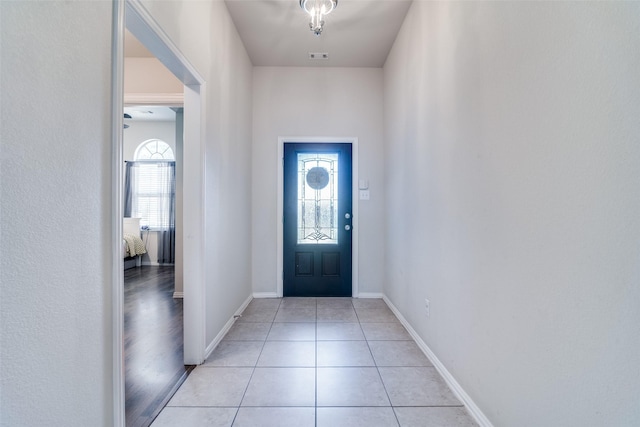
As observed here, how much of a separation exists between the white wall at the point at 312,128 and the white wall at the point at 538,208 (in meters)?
1.59

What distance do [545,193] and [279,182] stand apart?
2.92 meters

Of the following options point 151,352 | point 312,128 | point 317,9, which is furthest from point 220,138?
point 151,352

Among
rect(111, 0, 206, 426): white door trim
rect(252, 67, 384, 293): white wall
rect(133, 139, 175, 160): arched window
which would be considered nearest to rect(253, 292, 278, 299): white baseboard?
rect(252, 67, 384, 293): white wall

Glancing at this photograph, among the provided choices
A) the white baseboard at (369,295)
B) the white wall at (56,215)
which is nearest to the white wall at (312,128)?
the white baseboard at (369,295)

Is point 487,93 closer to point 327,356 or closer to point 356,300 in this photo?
point 327,356

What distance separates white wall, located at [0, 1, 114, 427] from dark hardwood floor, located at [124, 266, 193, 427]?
1.95ft

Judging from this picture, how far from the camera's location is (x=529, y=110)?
1144mm

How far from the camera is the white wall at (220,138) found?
1934 millimetres

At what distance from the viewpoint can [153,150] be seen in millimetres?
6504

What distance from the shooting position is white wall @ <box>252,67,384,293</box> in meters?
3.63

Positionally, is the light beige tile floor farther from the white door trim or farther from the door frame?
the door frame

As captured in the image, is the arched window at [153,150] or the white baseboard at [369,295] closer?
the white baseboard at [369,295]

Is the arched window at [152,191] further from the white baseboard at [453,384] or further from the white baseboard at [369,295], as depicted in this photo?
the white baseboard at [453,384]

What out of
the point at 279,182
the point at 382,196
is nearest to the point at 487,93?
the point at 382,196
